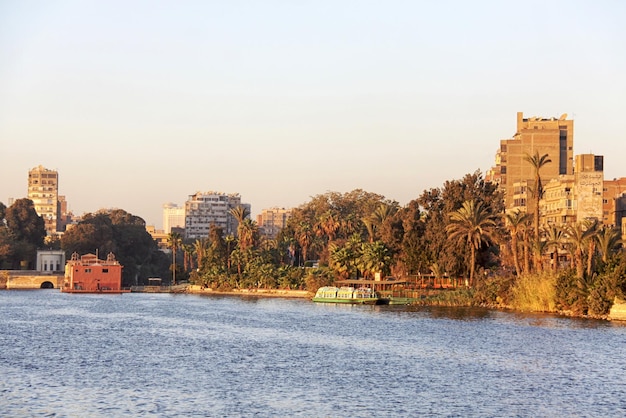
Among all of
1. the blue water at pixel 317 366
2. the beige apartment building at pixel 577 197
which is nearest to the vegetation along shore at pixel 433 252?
the beige apartment building at pixel 577 197

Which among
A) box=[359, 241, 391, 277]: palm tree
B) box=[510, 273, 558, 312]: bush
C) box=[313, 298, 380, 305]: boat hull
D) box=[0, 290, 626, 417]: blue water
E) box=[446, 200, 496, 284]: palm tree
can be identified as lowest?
box=[0, 290, 626, 417]: blue water

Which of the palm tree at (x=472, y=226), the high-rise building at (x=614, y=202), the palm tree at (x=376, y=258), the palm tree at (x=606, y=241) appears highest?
the high-rise building at (x=614, y=202)

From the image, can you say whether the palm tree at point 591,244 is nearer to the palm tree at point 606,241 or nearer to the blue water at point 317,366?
the palm tree at point 606,241

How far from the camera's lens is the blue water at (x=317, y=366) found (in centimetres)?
4200

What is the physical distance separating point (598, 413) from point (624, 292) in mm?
44118

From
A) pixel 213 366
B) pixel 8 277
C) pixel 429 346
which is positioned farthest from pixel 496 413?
pixel 8 277

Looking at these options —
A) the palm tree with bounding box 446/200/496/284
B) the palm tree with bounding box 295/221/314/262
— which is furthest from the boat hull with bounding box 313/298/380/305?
the palm tree with bounding box 295/221/314/262

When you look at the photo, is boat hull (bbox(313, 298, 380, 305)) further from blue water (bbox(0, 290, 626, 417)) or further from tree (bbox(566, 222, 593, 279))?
tree (bbox(566, 222, 593, 279))

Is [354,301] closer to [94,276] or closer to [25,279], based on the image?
[94,276]

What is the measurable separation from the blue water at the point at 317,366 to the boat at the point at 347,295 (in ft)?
77.4

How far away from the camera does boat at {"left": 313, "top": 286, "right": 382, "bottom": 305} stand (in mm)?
118875

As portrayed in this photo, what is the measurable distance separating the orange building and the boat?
2385 inches

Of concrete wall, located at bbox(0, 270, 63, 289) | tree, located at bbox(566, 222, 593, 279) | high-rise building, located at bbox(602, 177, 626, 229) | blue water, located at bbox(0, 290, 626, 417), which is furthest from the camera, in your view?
concrete wall, located at bbox(0, 270, 63, 289)

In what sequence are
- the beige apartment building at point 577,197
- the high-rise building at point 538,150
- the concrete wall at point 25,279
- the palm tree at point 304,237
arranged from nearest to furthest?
the beige apartment building at point 577,197 < the high-rise building at point 538,150 < the palm tree at point 304,237 < the concrete wall at point 25,279
